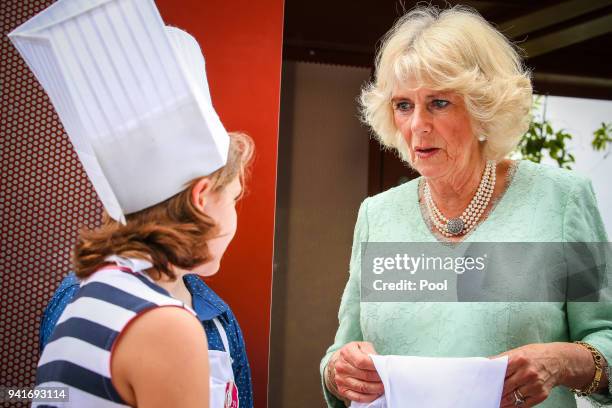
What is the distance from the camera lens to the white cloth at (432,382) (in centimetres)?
156

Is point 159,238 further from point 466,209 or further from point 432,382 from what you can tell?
point 466,209

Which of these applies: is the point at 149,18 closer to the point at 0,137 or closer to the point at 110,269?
the point at 110,269

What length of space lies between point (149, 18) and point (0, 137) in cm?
65

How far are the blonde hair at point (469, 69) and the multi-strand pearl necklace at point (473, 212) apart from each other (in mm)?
57

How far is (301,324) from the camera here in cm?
229

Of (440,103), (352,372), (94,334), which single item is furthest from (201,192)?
(440,103)

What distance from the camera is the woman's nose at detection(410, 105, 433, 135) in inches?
69.4

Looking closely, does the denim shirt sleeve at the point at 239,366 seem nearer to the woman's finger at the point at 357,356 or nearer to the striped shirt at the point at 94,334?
the woman's finger at the point at 357,356

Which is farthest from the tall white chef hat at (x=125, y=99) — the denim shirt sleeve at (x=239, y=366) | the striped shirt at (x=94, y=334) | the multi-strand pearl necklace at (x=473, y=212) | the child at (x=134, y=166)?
the multi-strand pearl necklace at (x=473, y=212)

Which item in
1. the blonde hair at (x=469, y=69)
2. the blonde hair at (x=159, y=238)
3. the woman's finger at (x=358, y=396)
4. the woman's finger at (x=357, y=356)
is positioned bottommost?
the woman's finger at (x=358, y=396)

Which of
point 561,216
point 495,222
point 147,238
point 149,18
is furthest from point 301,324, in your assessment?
Answer: point 149,18

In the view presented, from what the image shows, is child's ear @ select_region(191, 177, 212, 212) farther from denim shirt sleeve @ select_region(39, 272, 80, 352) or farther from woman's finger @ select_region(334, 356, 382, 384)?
woman's finger @ select_region(334, 356, 382, 384)

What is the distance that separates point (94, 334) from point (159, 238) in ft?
0.71

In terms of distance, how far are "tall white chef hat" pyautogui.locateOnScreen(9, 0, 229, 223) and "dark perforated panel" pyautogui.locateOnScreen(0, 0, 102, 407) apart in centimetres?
41
